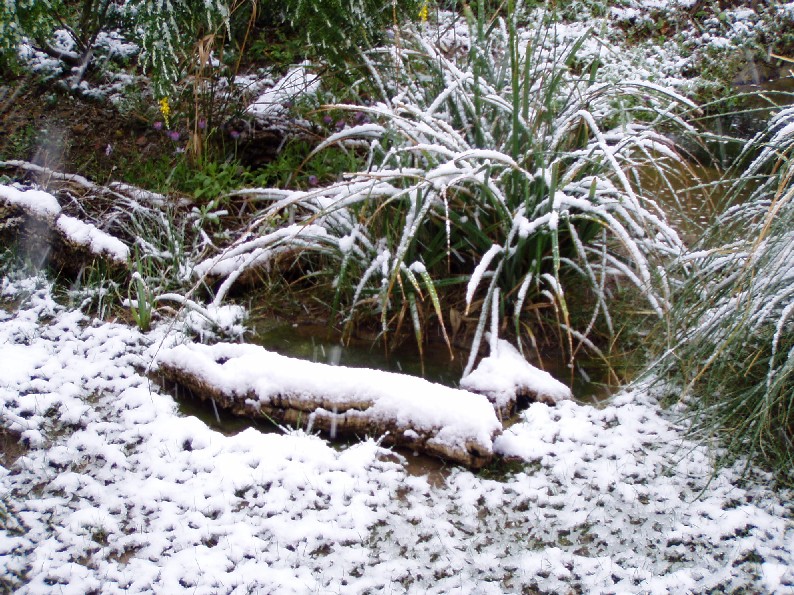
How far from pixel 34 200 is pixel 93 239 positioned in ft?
1.45

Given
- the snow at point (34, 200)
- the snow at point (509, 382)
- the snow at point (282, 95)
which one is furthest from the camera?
the snow at point (282, 95)

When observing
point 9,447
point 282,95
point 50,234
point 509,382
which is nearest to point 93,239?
point 50,234

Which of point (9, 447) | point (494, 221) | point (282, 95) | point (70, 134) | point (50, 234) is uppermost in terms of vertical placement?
point (282, 95)

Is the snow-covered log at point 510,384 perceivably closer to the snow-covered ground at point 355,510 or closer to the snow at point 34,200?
the snow-covered ground at point 355,510

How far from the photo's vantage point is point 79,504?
7.01 feet

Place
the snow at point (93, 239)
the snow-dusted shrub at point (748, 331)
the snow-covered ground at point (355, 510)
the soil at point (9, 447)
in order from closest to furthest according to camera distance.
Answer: the snow-covered ground at point (355, 510), the snow-dusted shrub at point (748, 331), the soil at point (9, 447), the snow at point (93, 239)

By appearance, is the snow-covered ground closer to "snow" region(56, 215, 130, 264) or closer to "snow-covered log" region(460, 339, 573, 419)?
"snow-covered log" region(460, 339, 573, 419)

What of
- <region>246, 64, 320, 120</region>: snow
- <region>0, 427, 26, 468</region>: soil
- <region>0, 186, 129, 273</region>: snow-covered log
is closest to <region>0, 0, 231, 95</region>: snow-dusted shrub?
<region>246, 64, 320, 120</region>: snow

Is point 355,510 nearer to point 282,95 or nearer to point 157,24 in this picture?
point 157,24

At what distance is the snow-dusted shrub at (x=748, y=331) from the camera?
2082 millimetres

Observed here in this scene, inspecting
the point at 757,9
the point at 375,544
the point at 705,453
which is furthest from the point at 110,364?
the point at 757,9

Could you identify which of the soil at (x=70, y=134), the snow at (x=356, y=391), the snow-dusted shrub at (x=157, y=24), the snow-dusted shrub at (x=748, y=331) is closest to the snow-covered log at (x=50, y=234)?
the soil at (x=70, y=134)

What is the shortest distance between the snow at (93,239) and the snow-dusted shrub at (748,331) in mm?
2422

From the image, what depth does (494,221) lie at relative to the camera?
2.99 metres
